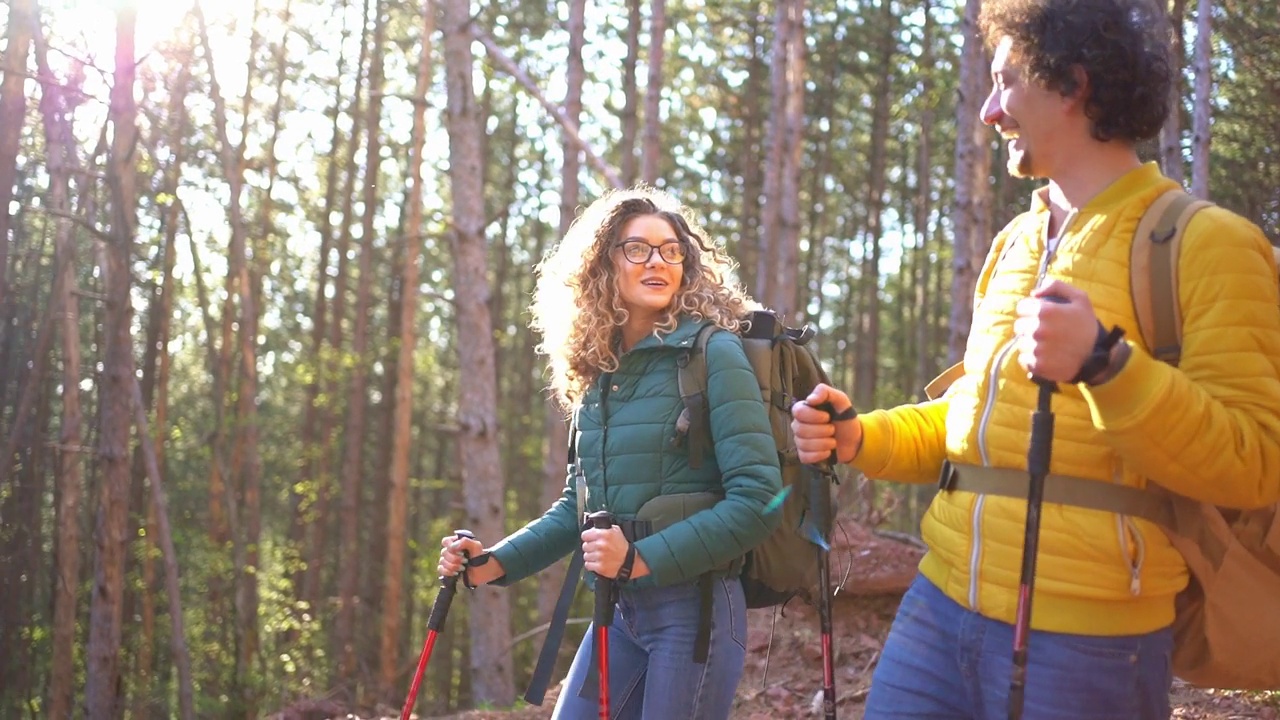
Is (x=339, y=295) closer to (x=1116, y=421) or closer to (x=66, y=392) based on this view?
(x=66, y=392)

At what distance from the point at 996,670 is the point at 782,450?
1.37 metres

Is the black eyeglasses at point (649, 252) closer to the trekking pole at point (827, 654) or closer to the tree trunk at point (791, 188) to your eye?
the trekking pole at point (827, 654)

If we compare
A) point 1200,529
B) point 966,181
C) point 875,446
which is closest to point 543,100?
point 966,181

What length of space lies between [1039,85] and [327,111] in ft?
71.4

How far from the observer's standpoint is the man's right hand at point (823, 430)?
8.27 feet

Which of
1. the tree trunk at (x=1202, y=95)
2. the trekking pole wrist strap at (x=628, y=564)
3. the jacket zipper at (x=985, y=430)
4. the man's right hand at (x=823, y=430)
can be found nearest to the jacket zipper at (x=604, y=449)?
the trekking pole wrist strap at (x=628, y=564)

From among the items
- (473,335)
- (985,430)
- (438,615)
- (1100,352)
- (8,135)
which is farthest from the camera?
(473,335)

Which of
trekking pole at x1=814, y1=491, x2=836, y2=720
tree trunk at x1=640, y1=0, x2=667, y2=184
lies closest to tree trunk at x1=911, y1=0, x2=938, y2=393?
tree trunk at x1=640, y1=0, x2=667, y2=184

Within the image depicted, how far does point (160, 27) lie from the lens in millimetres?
15258

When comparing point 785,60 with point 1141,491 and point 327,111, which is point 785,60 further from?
point 1141,491

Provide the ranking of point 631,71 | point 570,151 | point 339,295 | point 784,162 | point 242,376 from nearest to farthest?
point 570,151 < point 784,162 < point 242,376 < point 631,71 < point 339,295

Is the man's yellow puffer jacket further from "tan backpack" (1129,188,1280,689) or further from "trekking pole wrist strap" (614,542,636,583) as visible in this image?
"trekking pole wrist strap" (614,542,636,583)

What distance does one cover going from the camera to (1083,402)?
215 cm

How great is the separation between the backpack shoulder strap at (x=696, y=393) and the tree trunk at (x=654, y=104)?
1056cm
